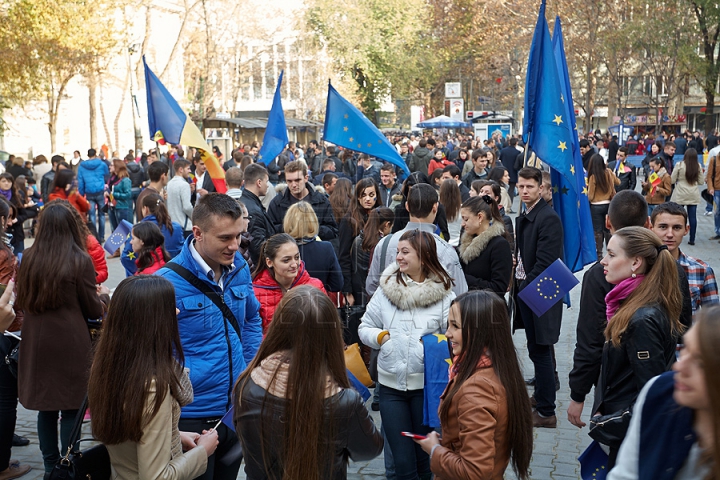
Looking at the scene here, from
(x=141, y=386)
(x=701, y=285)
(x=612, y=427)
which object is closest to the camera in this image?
(x=141, y=386)

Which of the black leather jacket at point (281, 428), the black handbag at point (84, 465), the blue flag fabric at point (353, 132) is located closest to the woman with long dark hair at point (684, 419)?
the black leather jacket at point (281, 428)

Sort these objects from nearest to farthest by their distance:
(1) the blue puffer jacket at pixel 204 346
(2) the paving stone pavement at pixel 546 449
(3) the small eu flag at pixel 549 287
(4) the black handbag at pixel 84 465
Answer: (4) the black handbag at pixel 84 465
(1) the blue puffer jacket at pixel 204 346
(2) the paving stone pavement at pixel 546 449
(3) the small eu flag at pixel 549 287

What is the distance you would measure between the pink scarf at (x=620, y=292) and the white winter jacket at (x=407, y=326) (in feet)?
2.76

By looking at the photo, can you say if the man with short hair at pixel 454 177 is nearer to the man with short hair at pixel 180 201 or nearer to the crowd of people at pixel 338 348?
the man with short hair at pixel 180 201

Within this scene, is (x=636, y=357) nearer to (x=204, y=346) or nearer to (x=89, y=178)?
(x=204, y=346)

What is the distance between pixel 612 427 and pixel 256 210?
463cm

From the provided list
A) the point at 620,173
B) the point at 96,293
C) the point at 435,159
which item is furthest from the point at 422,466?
the point at 435,159

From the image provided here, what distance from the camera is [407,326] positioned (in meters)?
4.17

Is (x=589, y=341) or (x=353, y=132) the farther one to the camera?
(x=353, y=132)

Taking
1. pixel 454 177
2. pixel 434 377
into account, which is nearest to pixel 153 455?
pixel 434 377

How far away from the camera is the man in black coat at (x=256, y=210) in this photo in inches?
272

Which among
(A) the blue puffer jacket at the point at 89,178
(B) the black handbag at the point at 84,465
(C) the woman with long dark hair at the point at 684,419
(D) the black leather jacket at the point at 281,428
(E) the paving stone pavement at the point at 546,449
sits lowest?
(E) the paving stone pavement at the point at 546,449

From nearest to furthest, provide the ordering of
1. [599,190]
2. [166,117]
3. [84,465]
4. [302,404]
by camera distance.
Answer: [302,404] < [84,465] < [166,117] < [599,190]

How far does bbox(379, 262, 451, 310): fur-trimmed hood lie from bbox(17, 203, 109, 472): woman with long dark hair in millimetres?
1842
